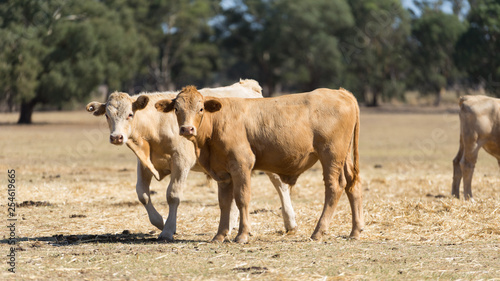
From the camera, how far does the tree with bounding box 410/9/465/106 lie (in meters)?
58.9

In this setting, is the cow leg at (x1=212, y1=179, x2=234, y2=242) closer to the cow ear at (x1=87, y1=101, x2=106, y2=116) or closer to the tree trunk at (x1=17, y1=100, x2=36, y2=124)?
the cow ear at (x1=87, y1=101, x2=106, y2=116)

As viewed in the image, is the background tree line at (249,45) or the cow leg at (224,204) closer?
the cow leg at (224,204)

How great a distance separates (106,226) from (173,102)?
8.70ft

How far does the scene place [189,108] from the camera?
8.20 metres

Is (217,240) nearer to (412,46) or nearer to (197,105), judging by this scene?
(197,105)

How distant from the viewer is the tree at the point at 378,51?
2387 inches

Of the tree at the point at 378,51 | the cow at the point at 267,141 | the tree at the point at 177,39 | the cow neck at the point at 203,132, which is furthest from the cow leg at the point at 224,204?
the tree at the point at 177,39

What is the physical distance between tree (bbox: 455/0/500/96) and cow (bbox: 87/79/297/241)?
41.8m

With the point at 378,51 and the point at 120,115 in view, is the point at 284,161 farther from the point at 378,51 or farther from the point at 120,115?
the point at 378,51

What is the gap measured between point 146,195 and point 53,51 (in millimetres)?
30882

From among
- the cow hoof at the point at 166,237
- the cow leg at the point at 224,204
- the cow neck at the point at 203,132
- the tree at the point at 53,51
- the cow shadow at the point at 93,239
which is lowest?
the cow shadow at the point at 93,239

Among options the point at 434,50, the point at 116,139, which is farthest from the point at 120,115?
the point at 434,50

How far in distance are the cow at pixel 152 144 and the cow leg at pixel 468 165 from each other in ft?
15.6

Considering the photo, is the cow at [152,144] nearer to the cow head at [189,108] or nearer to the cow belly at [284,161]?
the cow head at [189,108]
